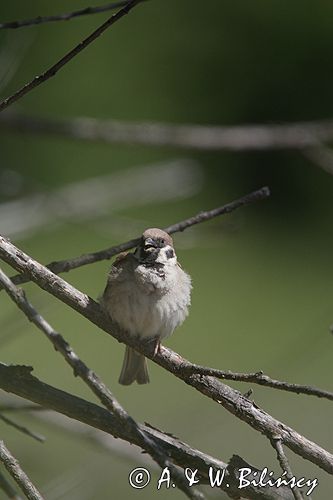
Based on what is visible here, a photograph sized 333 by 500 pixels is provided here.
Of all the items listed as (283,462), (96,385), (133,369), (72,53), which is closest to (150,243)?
(133,369)

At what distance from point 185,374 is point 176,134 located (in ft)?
5.49

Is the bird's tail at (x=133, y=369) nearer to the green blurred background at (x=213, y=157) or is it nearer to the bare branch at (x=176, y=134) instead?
the bare branch at (x=176, y=134)

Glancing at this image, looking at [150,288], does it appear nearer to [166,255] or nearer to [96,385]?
[166,255]

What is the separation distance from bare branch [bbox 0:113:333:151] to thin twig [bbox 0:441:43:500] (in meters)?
1.72

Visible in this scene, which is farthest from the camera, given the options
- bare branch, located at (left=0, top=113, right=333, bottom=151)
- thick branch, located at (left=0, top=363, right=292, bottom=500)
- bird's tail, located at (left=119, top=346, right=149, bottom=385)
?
bare branch, located at (left=0, top=113, right=333, bottom=151)

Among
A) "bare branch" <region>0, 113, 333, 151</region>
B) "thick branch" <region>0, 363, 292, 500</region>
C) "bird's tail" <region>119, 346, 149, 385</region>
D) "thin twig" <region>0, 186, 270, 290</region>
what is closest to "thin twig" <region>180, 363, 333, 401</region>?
"thick branch" <region>0, 363, 292, 500</region>

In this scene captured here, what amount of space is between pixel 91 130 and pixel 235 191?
4.23 meters

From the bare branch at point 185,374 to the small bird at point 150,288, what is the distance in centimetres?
63

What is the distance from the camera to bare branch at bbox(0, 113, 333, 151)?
3.05 m

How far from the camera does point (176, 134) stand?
10.6 feet

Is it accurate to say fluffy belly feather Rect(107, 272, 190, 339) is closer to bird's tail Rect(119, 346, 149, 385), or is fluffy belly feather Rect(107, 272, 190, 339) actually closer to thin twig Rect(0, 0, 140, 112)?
bird's tail Rect(119, 346, 149, 385)

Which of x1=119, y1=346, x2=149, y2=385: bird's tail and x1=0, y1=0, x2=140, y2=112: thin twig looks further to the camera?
x1=119, y1=346, x2=149, y2=385: bird's tail

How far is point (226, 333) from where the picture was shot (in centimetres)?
640

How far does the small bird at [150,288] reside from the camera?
245 cm
